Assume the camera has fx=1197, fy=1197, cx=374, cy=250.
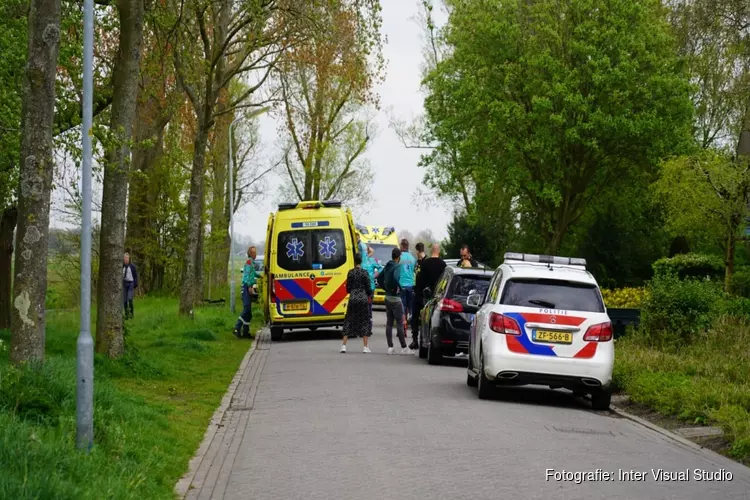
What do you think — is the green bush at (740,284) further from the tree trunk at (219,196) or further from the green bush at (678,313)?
the tree trunk at (219,196)

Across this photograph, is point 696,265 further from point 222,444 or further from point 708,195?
point 222,444

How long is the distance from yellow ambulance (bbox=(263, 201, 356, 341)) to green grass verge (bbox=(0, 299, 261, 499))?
6853mm

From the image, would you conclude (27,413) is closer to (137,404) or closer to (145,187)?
(137,404)

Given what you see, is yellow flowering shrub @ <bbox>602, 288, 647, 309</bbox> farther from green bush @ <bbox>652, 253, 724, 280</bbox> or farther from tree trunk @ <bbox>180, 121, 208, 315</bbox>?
tree trunk @ <bbox>180, 121, 208, 315</bbox>

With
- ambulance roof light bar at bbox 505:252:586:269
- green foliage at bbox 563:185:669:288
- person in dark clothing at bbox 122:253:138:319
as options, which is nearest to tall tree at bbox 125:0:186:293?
person in dark clothing at bbox 122:253:138:319

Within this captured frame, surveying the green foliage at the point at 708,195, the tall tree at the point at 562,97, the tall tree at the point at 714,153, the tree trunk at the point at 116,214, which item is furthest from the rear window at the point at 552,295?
the tall tree at the point at 562,97

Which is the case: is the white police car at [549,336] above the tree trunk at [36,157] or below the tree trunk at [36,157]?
below

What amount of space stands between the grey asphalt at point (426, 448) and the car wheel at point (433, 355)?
2838mm

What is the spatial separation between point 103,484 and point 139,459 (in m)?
1.77

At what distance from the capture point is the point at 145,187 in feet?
140

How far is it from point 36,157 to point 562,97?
30316mm

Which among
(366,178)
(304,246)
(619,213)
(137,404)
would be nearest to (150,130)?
(304,246)

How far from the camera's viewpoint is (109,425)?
1045cm

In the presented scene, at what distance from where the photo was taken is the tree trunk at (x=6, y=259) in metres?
22.5
